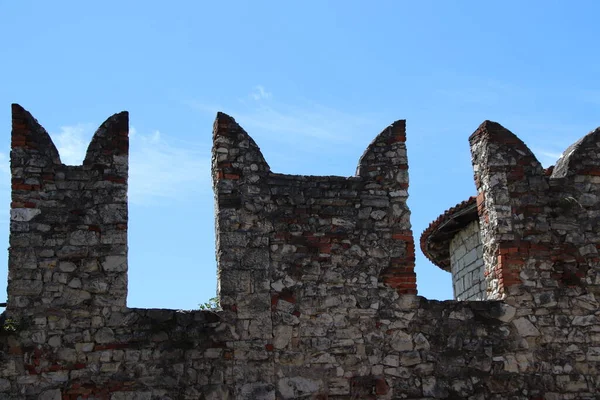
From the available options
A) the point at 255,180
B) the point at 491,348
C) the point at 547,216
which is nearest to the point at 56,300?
the point at 255,180

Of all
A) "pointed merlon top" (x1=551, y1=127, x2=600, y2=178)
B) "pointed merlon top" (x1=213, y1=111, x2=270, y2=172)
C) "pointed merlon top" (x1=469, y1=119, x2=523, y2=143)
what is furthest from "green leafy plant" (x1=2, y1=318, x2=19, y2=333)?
"pointed merlon top" (x1=551, y1=127, x2=600, y2=178)

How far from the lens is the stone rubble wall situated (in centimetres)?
1258

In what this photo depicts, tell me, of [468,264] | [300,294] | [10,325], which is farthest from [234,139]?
[468,264]

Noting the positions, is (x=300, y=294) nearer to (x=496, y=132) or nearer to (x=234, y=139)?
(x=234, y=139)

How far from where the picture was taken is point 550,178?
34.7 feet

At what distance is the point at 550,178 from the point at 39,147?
17.9ft

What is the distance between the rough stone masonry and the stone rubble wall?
2173 millimetres

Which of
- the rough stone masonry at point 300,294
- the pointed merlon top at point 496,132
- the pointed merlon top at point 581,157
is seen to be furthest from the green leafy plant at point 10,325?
the pointed merlon top at point 581,157

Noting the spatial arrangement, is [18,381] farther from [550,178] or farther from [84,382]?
[550,178]

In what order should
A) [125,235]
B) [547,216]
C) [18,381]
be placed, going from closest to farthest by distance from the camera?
1. [18,381]
2. [125,235]
3. [547,216]

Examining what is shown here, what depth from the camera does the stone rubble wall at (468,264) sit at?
12.6 metres

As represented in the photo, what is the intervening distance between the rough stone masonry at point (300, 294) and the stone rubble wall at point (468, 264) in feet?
7.13

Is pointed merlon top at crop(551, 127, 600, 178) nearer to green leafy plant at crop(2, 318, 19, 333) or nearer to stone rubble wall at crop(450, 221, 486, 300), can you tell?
stone rubble wall at crop(450, 221, 486, 300)

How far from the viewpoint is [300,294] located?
9594 millimetres
